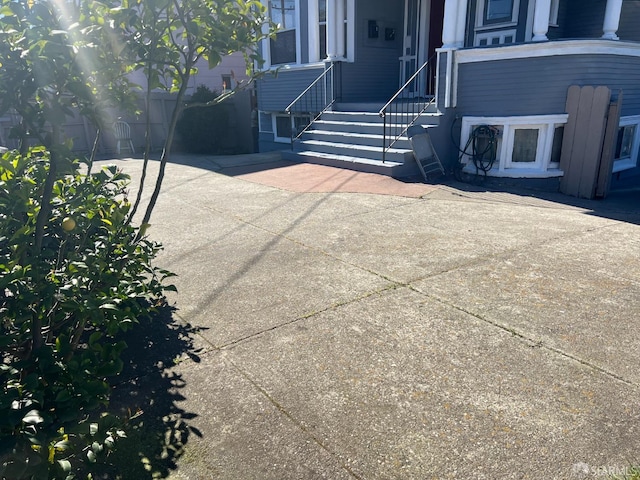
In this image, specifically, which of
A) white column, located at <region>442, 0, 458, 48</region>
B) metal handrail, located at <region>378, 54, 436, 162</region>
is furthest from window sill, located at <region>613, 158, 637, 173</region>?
white column, located at <region>442, 0, 458, 48</region>

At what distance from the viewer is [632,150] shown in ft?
32.2

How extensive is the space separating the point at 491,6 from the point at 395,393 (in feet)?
35.0

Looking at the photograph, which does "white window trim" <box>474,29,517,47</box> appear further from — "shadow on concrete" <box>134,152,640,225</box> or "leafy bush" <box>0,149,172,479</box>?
"leafy bush" <box>0,149,172,479</box>

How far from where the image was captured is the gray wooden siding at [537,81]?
26.7 ft

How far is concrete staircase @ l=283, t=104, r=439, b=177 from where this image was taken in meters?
9.22

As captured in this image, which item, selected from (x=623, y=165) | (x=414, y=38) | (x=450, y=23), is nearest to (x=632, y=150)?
(x=623, y=165)

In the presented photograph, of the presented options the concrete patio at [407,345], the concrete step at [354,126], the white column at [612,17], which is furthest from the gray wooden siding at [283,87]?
the concrete patio at [407,345]

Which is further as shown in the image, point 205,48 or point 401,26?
point 401,26

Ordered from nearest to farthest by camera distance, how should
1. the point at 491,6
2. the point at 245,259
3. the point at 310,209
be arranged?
the point at 245,259, the point at 310,209, the point at 491,6

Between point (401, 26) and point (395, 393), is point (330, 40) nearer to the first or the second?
point (401, 26)

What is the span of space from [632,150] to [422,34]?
5505 mm

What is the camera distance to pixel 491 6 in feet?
35.9

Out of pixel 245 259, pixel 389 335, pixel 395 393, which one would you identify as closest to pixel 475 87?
pixel 245 259

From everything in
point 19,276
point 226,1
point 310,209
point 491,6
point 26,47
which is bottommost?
point 310,209
